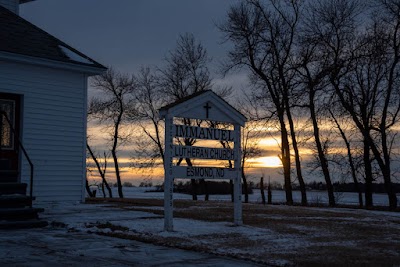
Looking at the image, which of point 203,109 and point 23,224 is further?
point 203,109

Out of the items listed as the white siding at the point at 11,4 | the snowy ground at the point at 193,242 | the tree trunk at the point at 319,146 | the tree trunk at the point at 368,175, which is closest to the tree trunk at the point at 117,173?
the tree trunk at the point at 319,146

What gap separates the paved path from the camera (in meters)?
7.39

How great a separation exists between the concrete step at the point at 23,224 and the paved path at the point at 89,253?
1023mm

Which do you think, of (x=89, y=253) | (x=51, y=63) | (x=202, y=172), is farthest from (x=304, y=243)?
(x=51, y=63)

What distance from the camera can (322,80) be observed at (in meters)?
33.9

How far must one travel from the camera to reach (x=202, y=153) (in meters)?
11.7

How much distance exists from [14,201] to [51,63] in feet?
18.6

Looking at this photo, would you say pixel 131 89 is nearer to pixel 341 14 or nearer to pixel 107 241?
pixel 341 14

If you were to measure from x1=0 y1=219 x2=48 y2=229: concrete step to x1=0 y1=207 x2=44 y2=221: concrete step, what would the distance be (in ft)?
0.82

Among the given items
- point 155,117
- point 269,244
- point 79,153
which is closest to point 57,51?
point 79,153

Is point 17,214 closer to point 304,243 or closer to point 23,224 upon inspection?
point 23,224

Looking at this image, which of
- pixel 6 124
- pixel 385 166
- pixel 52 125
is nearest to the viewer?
pixel 6 124

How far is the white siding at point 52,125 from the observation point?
15891 millimetres

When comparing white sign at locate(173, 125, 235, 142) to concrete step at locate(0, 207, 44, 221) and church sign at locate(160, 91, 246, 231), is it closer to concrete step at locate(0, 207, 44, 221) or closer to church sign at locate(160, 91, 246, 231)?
church sign at locate(160, 91, 246, 231)
